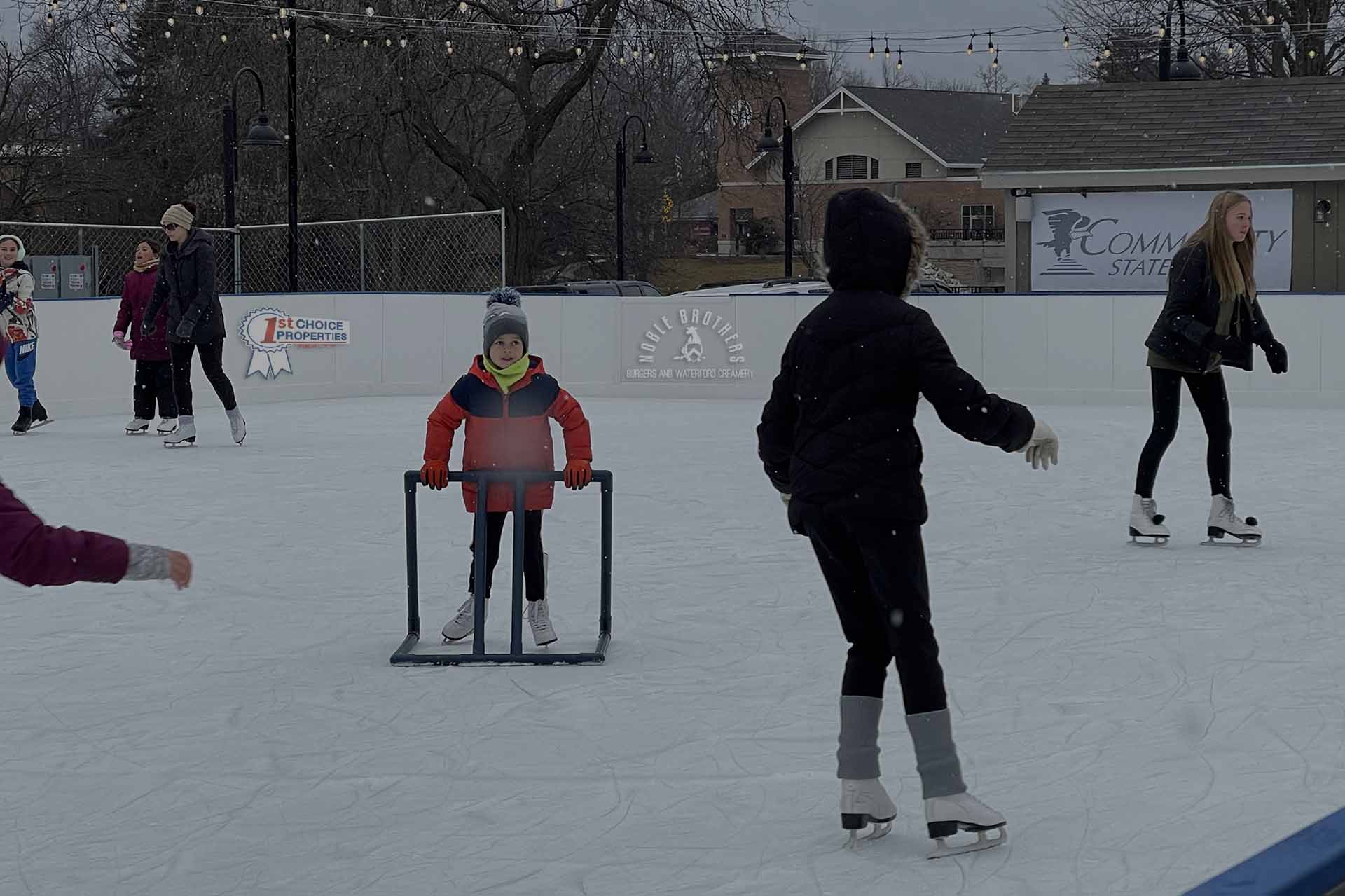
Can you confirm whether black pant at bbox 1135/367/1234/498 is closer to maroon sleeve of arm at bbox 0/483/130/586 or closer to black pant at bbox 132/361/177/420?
maroon sleeve of arm at bbox 0/483/130/586

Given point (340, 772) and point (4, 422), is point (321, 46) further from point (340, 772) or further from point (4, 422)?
point (340, 772)

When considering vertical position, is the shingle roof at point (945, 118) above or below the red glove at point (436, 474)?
above

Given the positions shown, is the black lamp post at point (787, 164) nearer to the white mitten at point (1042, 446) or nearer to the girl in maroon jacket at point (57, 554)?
the white mitten at point (1042, 446)

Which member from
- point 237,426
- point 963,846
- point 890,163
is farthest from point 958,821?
point 890,163

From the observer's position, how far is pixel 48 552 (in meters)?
2.68

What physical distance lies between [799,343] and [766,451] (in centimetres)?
23

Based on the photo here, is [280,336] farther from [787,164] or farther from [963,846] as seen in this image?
[963,846]

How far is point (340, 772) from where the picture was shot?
4.08 m

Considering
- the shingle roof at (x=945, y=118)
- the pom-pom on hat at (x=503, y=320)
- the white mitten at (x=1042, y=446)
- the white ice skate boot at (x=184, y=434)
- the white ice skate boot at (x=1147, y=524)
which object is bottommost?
→ the white ice skate boot at (x=1147, y=524)

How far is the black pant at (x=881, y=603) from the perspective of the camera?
130 inches

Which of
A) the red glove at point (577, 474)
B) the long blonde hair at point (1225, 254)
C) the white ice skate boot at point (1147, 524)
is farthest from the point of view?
the white ice skate boot at point (1147, 524)

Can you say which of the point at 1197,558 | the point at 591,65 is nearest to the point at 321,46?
the point at 591,65

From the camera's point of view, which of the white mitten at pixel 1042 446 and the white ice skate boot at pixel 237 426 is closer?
the white mitten at pixel 1042 446

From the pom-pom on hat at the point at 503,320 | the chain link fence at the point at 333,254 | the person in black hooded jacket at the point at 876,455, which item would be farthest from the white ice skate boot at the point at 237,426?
the person in black hooded jacket at the point at 876,455
